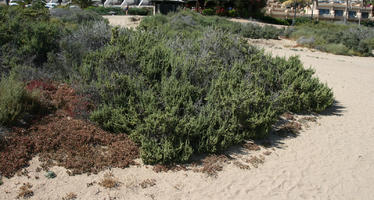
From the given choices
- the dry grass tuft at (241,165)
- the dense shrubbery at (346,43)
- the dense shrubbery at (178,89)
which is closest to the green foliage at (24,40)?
the dense shrubbery at (178,89)

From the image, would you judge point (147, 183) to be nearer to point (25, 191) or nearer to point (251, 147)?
point (25, 191)

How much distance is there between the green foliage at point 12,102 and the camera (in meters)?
5.69

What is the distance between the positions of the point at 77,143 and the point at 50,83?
279 centimetres

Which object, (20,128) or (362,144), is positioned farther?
(362,144)

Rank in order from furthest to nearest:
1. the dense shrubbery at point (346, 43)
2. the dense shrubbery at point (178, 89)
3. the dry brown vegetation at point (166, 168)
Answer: the dense shrubbery at point (346, 43) < the dense shrubbery at point (178, 89) < the dry brown vegetation at point (166, 168)

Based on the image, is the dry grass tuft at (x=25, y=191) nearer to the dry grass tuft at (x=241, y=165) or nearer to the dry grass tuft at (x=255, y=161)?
the dry grass tuft at (x=241, y=165)

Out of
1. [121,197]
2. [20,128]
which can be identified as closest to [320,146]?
[121,197]

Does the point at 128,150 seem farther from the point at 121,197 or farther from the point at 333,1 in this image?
the point at 333,1

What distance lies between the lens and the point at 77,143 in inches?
221

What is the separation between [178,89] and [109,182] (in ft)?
7.08

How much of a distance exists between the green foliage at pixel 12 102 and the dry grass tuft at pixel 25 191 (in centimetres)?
153

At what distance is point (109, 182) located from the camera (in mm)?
4848

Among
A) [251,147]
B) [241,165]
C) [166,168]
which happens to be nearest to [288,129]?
[251,147]

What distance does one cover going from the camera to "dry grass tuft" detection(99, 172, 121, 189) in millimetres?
4805
